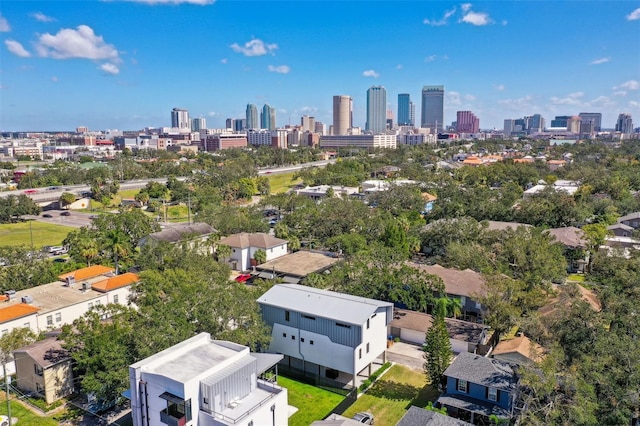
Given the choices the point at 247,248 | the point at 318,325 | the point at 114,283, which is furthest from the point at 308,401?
the point at 247,248

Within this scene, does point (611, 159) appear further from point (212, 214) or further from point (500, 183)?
point (212, 214)

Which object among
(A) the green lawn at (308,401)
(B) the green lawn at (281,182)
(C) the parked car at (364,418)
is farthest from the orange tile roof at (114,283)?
(B) the green lawn at (281,182)

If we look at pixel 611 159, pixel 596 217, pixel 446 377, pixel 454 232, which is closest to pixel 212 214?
pixel 454 232

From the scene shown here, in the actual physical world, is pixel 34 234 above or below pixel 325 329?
below

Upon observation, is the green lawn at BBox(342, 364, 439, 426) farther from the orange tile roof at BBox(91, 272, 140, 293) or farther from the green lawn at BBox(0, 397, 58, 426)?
the orange tile roof at BBox(91, 272, 140, 293)

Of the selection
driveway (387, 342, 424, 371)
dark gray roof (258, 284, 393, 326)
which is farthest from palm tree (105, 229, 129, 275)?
driveway (387, 342, 424, 371)

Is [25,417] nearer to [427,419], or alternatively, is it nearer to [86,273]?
[86,273]
